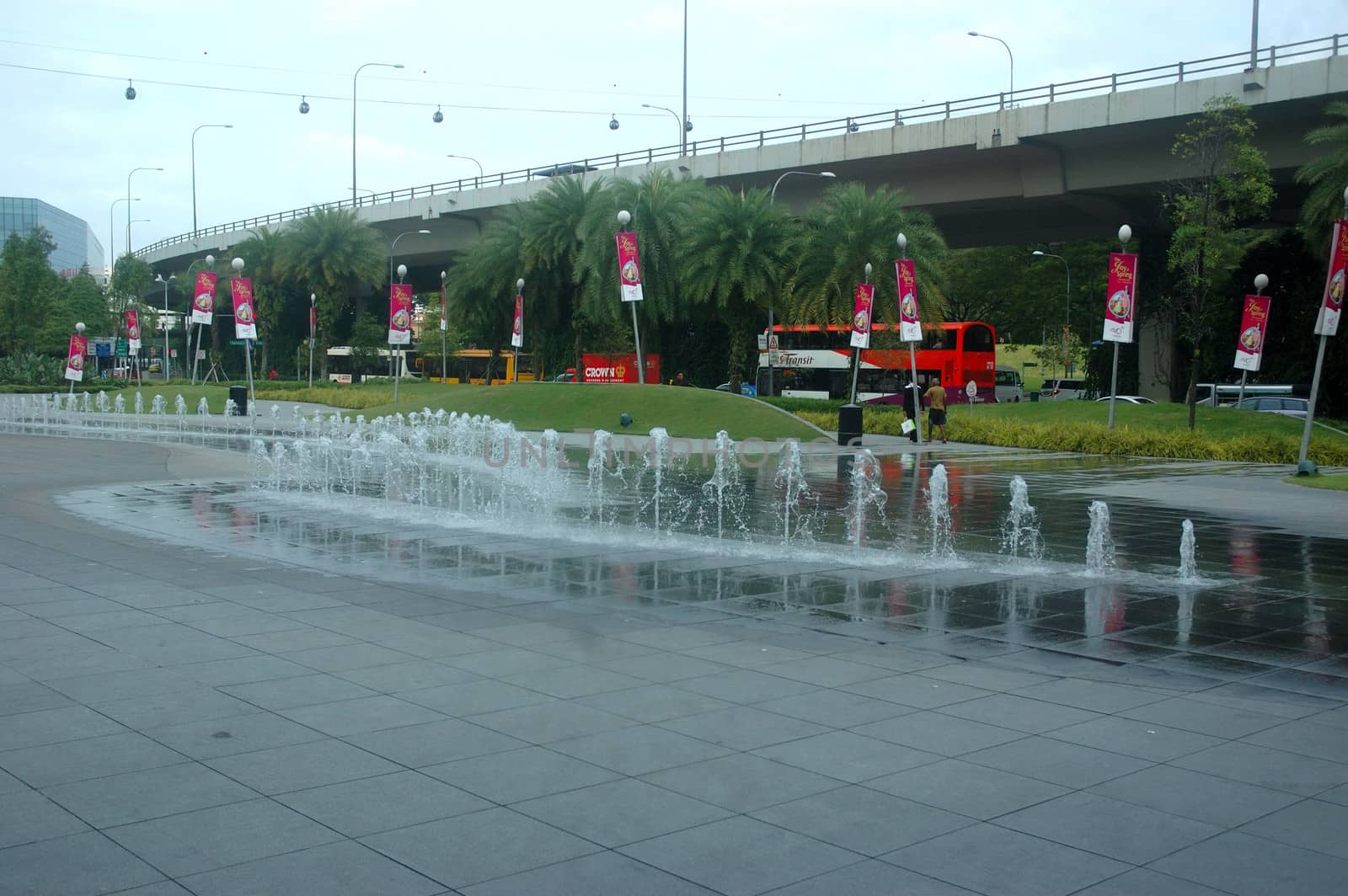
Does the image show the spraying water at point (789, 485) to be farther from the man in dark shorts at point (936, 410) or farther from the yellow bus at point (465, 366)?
the yellow bus at point (465, 366)

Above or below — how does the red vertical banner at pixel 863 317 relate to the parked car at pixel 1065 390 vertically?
above

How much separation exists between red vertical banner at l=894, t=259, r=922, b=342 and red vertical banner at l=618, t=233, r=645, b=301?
7.29 meters

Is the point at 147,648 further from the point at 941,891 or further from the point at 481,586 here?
the point at 941,891

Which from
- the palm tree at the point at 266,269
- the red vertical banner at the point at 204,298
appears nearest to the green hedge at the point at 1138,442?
the red vertical banner at the point at 204,298

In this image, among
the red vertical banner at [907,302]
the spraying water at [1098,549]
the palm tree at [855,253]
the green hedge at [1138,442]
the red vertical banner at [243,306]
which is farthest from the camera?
the palm tree at [855,253]

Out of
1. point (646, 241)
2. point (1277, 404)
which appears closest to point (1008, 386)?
point (646, 241)

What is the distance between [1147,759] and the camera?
5516 mm

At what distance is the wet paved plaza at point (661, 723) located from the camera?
4297 millimetres

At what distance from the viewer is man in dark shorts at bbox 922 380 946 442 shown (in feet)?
111

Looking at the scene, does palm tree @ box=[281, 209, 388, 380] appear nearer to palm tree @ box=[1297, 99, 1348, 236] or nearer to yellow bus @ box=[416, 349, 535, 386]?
yellow bus @ box=[416, 349, 535, 386]

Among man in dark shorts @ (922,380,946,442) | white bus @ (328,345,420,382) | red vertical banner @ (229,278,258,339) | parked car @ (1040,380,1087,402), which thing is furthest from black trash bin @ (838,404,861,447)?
white bus @ (328,345,420,382)

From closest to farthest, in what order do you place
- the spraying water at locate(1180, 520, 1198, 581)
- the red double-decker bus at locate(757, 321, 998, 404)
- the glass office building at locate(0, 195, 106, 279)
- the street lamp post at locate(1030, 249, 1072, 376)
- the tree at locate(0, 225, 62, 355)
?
the spraying water at locate(1180, 520, 1198, 581) → the red double-decker bus at locate(757, 321, 998, 404) → the street lamp post at locate(1030, 249, 1072, 376) → the tree at locate(0, 225, 62, 355) → the glass office building at locate(0, 195, 106, 279)

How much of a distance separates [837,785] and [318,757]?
2.31 meters

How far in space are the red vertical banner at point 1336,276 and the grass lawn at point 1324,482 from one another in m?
2.55
